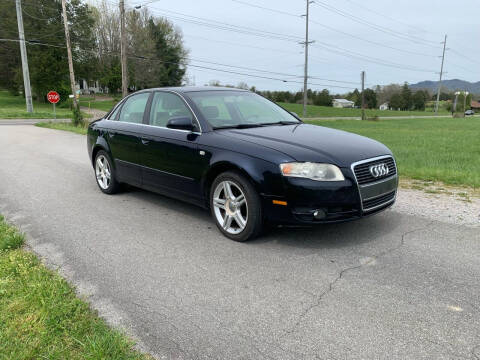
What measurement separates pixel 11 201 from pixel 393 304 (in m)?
5.60

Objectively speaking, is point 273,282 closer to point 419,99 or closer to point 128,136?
point 128,136

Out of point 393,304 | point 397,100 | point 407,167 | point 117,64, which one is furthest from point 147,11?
point 397,100

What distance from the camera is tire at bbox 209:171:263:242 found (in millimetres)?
3969

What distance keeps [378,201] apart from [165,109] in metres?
2.91

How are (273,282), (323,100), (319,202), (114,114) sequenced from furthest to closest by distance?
(323,100), (114,114), (319,202), (273,282)

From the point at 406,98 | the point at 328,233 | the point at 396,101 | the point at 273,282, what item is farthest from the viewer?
the point at 396,101

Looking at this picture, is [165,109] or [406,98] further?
[406,98]

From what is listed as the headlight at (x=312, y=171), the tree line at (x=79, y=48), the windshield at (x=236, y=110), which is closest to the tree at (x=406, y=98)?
the tree line at (x=79, y=48)

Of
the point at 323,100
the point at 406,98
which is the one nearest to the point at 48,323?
the point at 323,100

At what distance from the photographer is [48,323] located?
263cm

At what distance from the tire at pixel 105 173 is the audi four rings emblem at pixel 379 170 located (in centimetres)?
390

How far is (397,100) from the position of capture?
391 ft

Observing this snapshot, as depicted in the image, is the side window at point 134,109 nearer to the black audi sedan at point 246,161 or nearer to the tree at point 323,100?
the black audi sedan at point 246,161

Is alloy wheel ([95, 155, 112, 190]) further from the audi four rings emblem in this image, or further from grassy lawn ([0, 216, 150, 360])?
the audi four rings emblem
